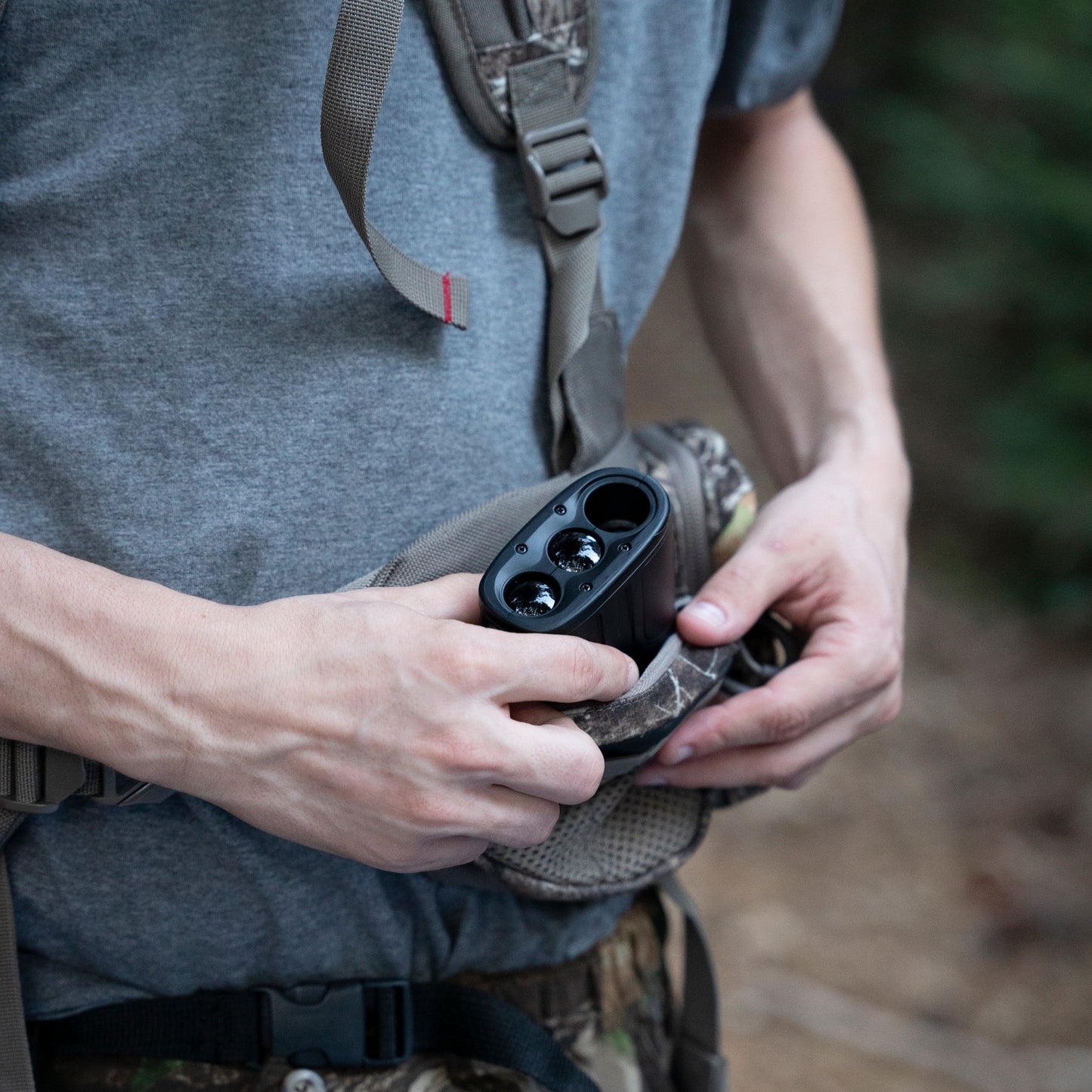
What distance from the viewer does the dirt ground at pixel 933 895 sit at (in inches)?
105

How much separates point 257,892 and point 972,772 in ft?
9.94

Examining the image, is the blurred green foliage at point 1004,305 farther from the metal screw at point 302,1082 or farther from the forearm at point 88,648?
the forearm at point 88,648

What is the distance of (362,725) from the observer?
774 millimetres

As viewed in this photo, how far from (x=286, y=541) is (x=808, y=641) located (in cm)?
55

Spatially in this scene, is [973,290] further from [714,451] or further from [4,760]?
[4,760]

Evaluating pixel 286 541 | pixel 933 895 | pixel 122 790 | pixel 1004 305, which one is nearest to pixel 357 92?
pixel 286 541

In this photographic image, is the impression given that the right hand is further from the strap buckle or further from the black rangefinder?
the strap buckle

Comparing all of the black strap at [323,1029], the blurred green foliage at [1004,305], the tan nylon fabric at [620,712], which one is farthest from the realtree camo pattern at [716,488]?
the blurred green foliage at [1004,305]

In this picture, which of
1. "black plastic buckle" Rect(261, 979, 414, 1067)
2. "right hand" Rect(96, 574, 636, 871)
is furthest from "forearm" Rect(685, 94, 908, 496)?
"black plastic buckle" Rect(261, 979, 414, 1067)

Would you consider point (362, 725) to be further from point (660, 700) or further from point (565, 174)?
point (565, 174)

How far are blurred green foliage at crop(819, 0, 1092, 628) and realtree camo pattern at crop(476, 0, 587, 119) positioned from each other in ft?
10.8

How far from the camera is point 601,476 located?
0.91 metres

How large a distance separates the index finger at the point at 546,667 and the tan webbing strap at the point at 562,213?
0.28m

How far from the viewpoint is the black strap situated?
3.21ft
